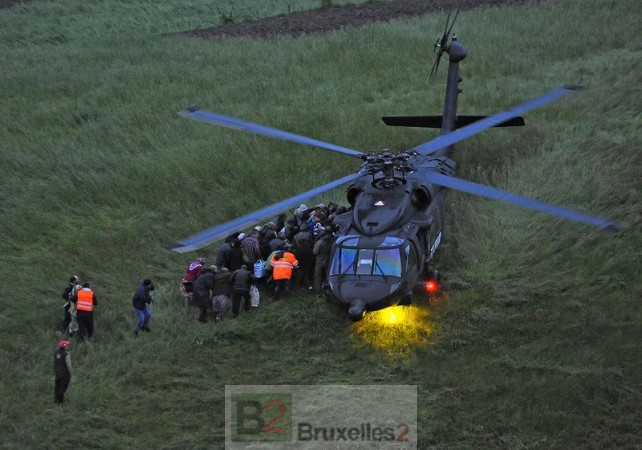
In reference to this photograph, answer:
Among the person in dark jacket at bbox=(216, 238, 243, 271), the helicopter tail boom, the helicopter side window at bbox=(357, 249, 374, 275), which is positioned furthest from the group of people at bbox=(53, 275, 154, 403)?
the helicopter tail boom

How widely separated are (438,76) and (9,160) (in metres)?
13.9

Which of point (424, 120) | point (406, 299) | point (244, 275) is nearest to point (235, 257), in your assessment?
point (244, 275)

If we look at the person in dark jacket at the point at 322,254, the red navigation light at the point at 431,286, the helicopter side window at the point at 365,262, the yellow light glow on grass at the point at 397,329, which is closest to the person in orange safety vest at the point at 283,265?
the person in dark jacket at the point at 322,254

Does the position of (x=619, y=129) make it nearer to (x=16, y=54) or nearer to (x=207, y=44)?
(x=207, y=44)

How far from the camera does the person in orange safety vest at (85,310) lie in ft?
54.0

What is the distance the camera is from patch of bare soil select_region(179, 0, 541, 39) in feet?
117

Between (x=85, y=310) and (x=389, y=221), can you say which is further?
(x=85, y=310)

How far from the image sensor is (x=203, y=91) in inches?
1151

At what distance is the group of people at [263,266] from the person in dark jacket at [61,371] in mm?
3406

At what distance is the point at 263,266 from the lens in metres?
17.8

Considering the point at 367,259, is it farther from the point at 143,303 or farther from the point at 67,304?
the point at 67,304

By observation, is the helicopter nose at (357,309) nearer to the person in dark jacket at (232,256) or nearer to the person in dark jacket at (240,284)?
the person in dark jacket at (240,284)

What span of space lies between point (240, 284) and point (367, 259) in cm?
311

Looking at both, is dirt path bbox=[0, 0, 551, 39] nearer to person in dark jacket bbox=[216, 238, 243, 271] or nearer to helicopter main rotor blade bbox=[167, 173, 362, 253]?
person in dark jacket bbox=[216, 238, 243, 271]
